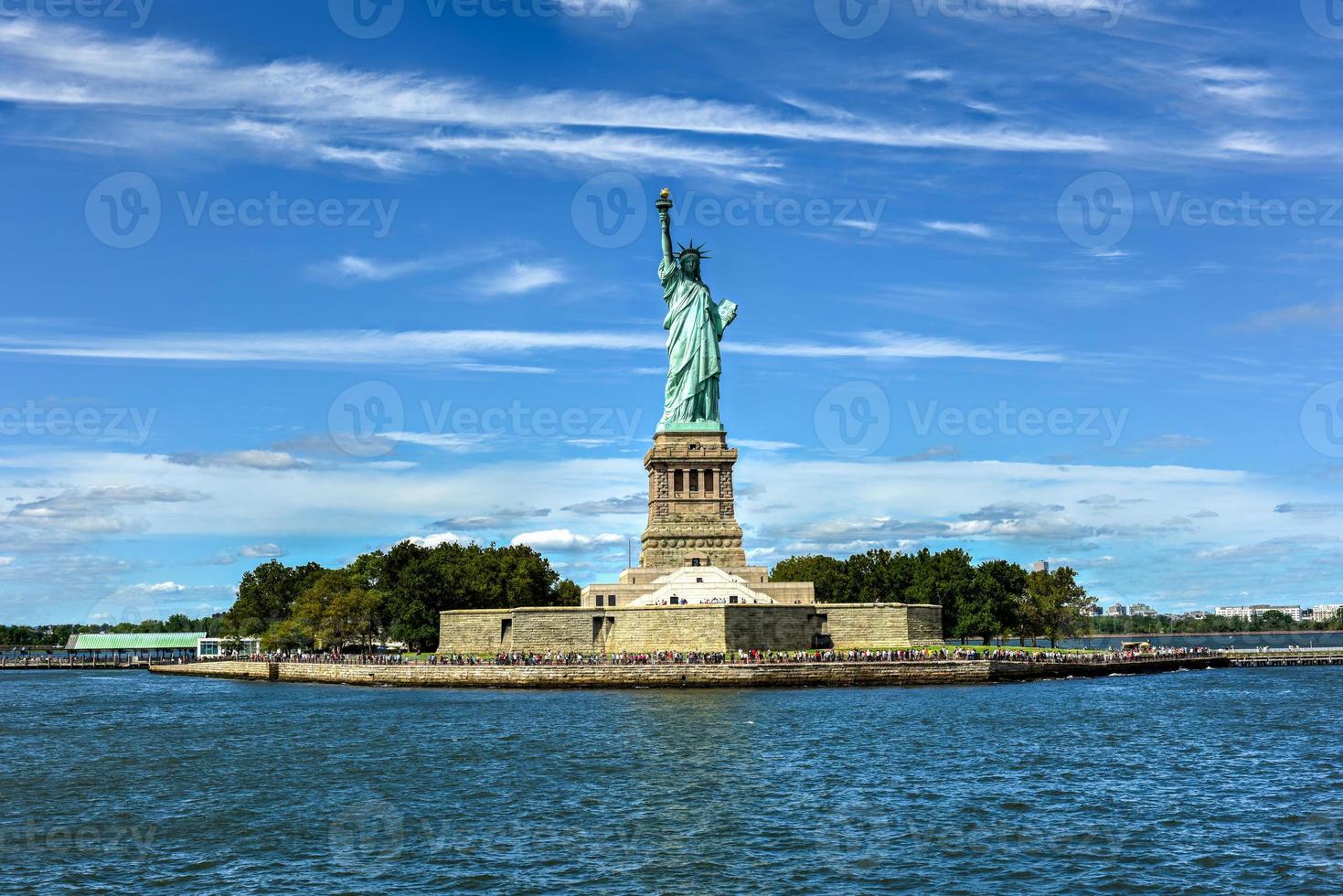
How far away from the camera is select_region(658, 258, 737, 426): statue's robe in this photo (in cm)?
9425

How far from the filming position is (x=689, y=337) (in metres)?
95.6

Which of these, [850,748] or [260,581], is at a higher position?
[260,581]

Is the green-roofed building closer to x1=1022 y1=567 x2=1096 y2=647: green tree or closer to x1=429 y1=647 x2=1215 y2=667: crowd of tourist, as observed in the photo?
x1=429 y1=647 x2=1215 y2=667: crowd of tourist

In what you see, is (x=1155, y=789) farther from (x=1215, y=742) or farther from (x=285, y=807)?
(x=285, y=807)

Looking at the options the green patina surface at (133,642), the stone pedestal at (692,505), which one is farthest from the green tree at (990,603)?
the green patina surface at (133,642)

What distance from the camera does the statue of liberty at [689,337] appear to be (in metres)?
94.1

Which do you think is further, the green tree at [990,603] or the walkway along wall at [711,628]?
the green tree at [990,603]

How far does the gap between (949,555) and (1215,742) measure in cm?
5640

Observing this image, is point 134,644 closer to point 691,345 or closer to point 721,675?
point 691,345

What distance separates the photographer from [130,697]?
82.7 meters

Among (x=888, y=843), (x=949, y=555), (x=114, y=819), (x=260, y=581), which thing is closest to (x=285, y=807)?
(x=114, y=819)

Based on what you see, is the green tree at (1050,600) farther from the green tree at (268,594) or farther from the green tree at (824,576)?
the green tree at (268,594)
